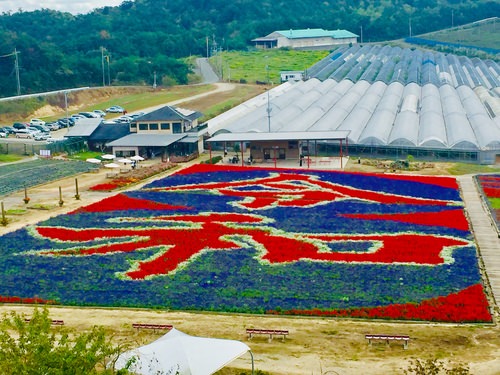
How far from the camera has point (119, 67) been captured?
499 feet

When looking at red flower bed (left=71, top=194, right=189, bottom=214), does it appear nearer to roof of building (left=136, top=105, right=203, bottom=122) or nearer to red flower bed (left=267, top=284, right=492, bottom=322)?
red flower bed (left=267, top=284, right=492, bottom=322)

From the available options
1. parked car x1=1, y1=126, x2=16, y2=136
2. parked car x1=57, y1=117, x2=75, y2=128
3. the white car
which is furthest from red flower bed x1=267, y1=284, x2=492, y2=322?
parked car x1=57, y1=117, x2=75, y2=128

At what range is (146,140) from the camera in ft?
273

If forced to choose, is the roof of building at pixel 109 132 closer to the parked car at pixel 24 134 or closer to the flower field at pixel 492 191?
the parked car at pixel 24 134

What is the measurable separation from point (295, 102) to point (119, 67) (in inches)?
2317

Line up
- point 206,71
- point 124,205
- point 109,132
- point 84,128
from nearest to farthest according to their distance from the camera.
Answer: point 124,205 → point 109,132 → point 84,128 → point 206,71

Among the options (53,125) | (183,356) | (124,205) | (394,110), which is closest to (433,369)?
(183,356)

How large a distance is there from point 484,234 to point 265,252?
47.6ft

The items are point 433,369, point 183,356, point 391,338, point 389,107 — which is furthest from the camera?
point 389,107

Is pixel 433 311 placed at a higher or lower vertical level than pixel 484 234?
lower

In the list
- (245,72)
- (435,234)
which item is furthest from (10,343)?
(245,72)

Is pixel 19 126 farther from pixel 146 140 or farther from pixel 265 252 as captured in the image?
pixel 265 252

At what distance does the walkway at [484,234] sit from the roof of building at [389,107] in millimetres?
16957

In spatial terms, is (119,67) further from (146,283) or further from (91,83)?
(146,283)
